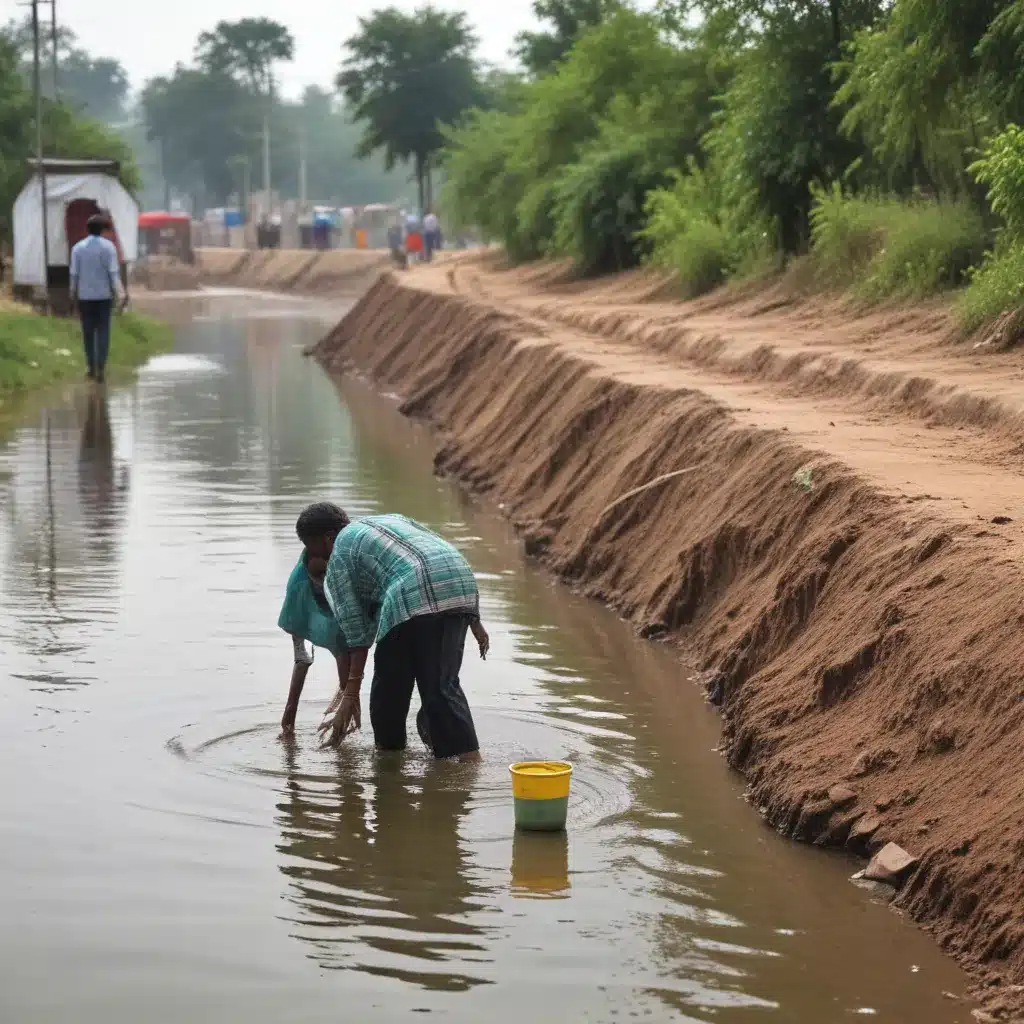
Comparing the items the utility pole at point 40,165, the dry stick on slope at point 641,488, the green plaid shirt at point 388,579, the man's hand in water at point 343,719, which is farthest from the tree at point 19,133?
the green plaid shirt at point 388,579

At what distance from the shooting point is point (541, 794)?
7770 mm

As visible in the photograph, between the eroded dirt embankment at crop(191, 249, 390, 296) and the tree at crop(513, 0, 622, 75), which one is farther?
the eroded dirt embankment at crop(191, 249, 390, 296)

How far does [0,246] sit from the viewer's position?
162ft

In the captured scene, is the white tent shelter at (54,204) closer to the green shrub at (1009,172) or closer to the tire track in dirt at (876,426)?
the tire track in dirt at (876,426)

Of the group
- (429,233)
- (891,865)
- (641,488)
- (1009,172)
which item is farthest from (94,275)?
(429,233)

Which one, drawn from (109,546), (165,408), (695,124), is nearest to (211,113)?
(695,124)

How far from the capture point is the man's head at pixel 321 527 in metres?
8.71

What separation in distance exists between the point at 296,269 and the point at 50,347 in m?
44.6

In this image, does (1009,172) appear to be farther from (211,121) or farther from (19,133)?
(211,121)

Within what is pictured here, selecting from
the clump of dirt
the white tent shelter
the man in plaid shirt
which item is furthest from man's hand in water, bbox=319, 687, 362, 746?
the clump of dirt

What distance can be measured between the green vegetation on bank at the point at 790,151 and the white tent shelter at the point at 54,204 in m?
8.00

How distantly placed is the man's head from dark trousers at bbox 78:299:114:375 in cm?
1835

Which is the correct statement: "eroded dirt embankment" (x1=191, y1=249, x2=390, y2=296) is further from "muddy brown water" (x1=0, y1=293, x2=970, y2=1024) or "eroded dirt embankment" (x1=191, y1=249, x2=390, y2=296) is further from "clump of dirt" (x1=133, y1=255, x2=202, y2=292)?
"muddy brown water" (x1=0, y1=293, x2=970, y2=1024)

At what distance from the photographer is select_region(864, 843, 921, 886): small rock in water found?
23.5 ft
